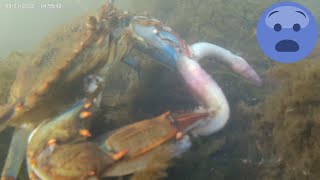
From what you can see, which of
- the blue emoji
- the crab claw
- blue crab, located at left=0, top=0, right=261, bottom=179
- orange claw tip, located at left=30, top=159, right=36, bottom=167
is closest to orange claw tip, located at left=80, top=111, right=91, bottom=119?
blue crab, located at left=0, top=0, right=261, bottom=179

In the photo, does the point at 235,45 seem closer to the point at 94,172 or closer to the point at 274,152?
the point at 274,152

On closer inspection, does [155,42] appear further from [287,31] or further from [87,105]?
[287,31]

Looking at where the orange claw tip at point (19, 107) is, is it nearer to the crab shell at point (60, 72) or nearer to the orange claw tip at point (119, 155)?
the crab shell at point (60, 72)

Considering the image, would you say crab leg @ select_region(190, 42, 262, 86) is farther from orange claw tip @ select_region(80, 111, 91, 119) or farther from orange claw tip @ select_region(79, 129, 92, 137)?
orange claw tip @ select_region(79, 129, 92, 137)

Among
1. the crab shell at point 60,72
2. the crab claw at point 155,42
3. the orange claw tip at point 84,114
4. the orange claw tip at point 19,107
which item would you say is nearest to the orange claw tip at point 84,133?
the orange claw tip at point 84,114

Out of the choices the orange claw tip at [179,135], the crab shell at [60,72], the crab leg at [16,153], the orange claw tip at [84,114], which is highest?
the crab shell at [60,72]
